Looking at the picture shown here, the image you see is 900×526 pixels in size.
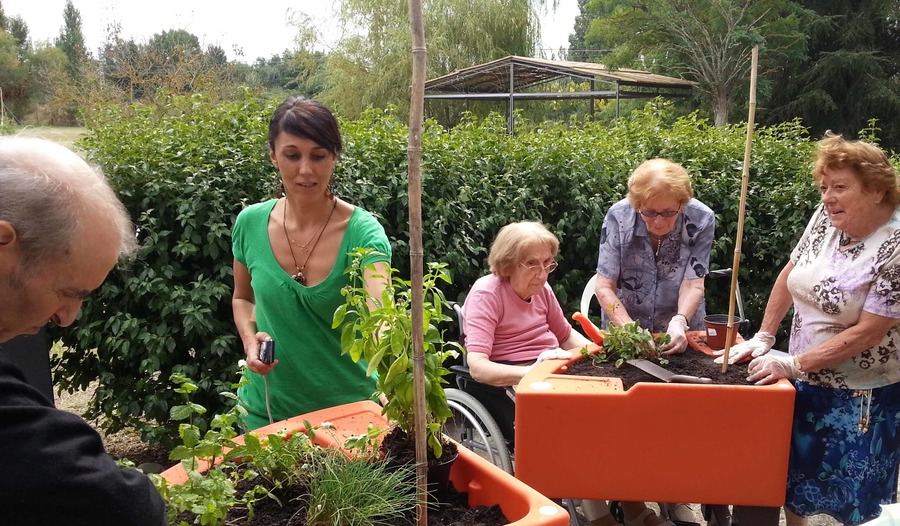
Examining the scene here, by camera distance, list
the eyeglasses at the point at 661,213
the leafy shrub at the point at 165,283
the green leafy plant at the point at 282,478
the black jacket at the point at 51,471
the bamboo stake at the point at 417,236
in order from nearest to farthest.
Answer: the black jacket at the point at 51,471 → the bamboo stake at the point at 417,236 → the green leafy plant at the point at 282,478 → the eyeglasses at the point at 661,213 → the leafy shrub at the point at 165,283

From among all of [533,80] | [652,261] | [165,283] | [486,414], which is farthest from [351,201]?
[533,80]

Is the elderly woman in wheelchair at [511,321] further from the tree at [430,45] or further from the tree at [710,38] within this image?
the tree at [710,38]

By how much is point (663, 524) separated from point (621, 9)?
18.6m

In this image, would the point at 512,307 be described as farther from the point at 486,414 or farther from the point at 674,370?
the point at 674,370

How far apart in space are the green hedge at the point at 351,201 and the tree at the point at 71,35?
13268 mm

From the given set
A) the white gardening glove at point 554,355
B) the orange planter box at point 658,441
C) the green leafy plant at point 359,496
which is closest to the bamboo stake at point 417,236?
the green leafy plant at point 359,496

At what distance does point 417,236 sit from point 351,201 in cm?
269

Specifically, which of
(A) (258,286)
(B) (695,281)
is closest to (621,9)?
(B) (695,281)

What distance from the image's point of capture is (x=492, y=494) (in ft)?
4.69

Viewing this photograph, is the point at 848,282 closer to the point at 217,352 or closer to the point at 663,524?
the point at 663,524

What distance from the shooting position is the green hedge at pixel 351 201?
3.37 m

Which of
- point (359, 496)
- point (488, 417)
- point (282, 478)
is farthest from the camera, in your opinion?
point (488, 417)

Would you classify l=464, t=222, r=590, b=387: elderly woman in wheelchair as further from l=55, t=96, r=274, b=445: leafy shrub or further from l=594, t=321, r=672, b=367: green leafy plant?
l=55, t=96, r=274, b=445: leafy shrub

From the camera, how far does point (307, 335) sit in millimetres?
1969
